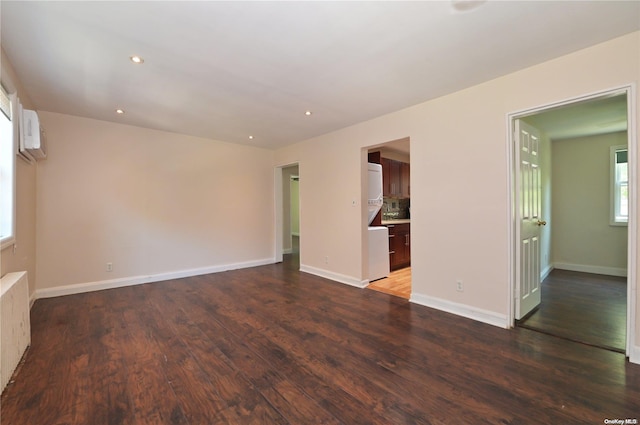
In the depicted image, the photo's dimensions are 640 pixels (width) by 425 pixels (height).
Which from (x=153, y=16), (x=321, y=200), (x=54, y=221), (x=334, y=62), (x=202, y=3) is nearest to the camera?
(x=202, y=3)

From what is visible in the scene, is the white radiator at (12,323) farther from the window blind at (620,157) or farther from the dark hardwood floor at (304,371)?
the window blind at (620,157)

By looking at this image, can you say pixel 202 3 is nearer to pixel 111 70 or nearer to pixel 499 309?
pixel 111 70

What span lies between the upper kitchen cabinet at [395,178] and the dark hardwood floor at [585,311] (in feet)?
9.52

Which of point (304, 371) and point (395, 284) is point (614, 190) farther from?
point (304, 371)

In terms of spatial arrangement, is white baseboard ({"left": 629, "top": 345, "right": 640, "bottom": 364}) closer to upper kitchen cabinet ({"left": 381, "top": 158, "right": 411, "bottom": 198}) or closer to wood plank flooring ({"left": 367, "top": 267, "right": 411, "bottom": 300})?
wood plank flooring ({"left": 367, "top": 267, "right": 411, "bottom": 300})

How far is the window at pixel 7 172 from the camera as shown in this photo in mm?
2443

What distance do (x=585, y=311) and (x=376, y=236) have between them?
8.67 feet

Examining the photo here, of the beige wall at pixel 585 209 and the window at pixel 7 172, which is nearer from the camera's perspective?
→ the window at pixel 7 172

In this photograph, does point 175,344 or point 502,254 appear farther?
point 502,254

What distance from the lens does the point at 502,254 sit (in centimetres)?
272

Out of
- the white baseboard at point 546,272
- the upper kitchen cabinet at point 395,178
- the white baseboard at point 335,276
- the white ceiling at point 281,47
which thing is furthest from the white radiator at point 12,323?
the white baseboard at point 546,272

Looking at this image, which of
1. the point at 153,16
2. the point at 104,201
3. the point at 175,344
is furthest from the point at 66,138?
the point at 175,344

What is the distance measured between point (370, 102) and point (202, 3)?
2.10 m

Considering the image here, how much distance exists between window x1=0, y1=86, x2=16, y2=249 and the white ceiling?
0.48m
